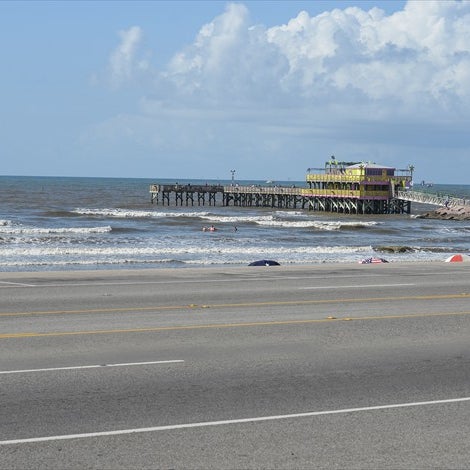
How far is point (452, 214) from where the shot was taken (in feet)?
338

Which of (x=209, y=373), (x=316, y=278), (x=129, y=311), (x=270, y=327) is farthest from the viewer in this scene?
(x=316, y=278)

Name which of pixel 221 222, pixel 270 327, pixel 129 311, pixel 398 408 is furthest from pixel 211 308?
pixel 221 222

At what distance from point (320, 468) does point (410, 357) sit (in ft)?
17.4

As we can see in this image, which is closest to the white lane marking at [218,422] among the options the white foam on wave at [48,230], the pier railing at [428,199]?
the white foam on wave at [48,230]

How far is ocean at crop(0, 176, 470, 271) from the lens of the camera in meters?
41.8

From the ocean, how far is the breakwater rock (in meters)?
2.90

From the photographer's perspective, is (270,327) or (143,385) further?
(270,327)

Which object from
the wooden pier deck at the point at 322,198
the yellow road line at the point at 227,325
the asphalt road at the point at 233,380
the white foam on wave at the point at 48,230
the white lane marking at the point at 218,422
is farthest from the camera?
the wooden pier deck at the point at 322,198

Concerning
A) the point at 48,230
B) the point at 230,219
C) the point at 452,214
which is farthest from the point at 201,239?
the point at 452,214

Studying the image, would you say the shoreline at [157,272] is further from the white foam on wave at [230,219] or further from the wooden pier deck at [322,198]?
the wooden pier deck at [322,198]

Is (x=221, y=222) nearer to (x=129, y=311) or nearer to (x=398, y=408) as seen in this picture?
(x=129, y=311)

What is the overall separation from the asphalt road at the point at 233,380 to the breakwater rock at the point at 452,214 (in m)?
83.7

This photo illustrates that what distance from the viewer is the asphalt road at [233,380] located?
8.19 m

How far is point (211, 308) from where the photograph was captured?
58.2 ft
